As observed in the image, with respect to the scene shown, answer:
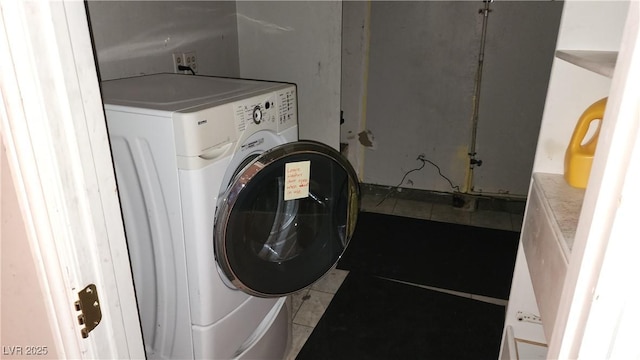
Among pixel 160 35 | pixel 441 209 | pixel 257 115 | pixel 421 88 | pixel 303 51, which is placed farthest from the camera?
pixel 441 209

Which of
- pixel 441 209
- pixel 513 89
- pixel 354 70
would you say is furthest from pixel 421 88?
pixel 441 209

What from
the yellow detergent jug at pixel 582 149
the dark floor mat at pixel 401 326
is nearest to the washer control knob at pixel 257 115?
the yellow detergent jug at pixel 582 149

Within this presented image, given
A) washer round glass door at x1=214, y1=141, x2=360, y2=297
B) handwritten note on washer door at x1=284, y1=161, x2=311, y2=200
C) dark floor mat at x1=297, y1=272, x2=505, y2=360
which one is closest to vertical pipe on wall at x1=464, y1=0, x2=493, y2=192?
dark floor mat at x1=297, y1=272, x2=505, y2=360

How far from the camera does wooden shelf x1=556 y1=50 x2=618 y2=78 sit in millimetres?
730

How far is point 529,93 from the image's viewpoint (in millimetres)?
2785

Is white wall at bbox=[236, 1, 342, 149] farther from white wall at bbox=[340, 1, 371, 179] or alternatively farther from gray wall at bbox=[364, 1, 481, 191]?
gray wall at bbox=[364, 1, 481, 191]

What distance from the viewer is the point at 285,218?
145 centimetres

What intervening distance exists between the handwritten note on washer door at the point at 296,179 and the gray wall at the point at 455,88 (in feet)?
6.03

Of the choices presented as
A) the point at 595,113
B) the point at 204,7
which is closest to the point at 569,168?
the point at 595,113

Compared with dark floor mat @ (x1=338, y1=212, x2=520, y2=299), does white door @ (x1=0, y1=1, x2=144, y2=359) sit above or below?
above

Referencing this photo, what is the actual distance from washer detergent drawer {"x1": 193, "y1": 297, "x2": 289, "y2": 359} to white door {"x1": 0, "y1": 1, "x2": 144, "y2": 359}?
64 centimetres

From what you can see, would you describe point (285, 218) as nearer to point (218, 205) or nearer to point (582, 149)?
point (218, 205)

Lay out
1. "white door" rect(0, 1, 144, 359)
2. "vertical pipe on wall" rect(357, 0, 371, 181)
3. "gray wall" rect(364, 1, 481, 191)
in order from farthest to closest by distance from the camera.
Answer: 1. "vertical pipe on wall" rect(357, 0, 371, 181)
2. "gray wall" rect(364, 1, 481, 191)
3. "white door" rect(0, 1, 144, 359)

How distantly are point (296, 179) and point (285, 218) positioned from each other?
0.56 ft
